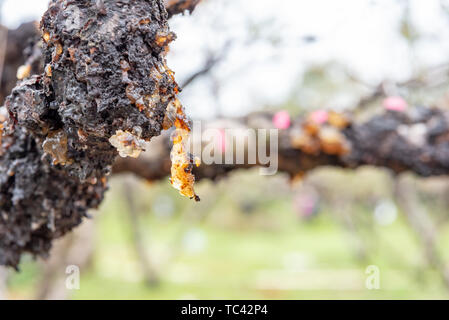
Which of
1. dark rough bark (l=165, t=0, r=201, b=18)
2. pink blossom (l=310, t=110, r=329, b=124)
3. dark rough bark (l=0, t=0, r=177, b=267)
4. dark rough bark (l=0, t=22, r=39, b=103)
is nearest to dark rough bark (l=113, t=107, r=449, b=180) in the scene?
pink blossom (l=310, t=110, r=329, b=124)

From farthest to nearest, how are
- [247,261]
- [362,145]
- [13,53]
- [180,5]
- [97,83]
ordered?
[247,261], [362,145], [13,53], [180,5], [97,83]

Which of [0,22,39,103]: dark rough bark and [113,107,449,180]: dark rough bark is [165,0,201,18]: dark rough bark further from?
[0,22,39,103]: dark rough bark

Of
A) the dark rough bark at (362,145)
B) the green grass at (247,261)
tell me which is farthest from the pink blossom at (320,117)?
the green grass at (247,261)

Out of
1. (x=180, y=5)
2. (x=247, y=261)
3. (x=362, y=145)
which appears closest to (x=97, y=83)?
(x=180, y=5)

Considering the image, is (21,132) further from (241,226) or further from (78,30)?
(241,226)

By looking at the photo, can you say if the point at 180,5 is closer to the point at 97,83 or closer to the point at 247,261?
the point at 97,83

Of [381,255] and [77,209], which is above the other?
[381,255]

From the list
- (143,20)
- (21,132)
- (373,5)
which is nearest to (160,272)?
(373,5)

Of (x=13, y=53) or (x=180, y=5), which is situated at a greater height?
(x=13, y=53)
